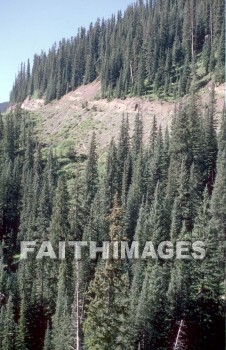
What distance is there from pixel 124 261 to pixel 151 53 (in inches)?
3908

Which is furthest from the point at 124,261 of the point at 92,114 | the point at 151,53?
the point at 151,53

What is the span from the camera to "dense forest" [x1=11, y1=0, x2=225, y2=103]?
123m

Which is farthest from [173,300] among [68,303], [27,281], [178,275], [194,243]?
[27,281]

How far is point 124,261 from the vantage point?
55.3m

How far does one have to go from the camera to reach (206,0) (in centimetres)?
14225

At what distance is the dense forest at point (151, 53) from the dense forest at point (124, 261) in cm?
3132

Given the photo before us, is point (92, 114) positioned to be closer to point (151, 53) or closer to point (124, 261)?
point (151, 53)

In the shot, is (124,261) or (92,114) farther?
(92,114)

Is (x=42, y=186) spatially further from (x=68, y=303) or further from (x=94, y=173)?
(x=68, y=303)

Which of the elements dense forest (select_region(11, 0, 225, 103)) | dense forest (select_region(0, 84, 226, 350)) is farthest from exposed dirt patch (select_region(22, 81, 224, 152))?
dense forest (select_region(0, 84, 226, 350))

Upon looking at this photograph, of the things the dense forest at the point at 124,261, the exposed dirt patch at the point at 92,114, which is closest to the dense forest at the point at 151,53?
the exposed dirt patch at the point at 92,114

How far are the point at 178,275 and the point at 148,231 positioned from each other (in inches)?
629

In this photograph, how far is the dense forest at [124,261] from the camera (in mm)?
30031

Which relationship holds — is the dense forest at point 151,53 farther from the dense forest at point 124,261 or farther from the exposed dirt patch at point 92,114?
the dense forest at point 124,261
